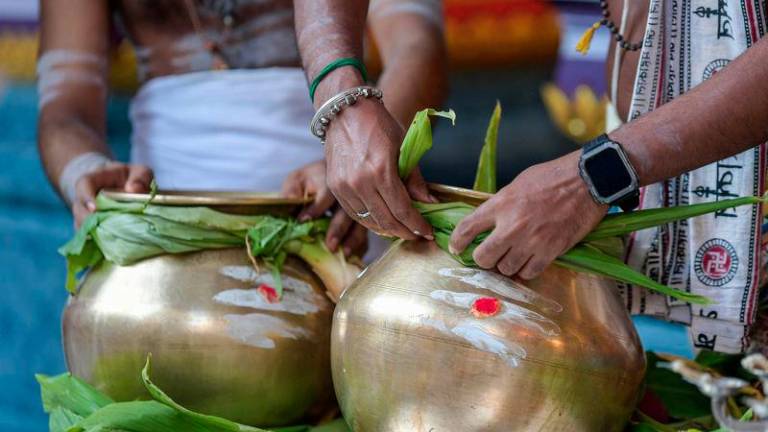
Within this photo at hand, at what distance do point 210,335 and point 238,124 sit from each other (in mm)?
731

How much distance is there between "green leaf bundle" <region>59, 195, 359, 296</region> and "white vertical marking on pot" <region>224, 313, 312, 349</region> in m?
0.05

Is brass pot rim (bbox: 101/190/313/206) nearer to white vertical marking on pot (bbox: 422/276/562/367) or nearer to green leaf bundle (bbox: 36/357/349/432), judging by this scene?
green leaf bundle (bbox: 36/357/349/432)

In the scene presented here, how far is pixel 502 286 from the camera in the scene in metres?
0.93

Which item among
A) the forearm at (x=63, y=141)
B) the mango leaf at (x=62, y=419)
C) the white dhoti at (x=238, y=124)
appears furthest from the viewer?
the white dhoti at (x=238, y=124)

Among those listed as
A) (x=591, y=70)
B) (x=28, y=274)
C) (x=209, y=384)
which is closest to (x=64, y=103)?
(x=209, y=384)

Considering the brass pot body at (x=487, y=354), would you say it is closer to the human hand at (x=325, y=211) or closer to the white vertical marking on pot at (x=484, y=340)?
the white vertical marking on pot at (x=484, y=340)

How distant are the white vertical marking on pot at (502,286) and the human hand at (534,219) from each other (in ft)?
0.04

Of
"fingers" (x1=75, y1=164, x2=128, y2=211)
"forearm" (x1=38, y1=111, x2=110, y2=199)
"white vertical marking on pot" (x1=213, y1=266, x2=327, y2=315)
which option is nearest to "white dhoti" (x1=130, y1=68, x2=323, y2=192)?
"forearm" (x1=38, y1=111, x2=110, y2=199)

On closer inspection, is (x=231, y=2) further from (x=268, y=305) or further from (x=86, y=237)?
(x=268, y=305)

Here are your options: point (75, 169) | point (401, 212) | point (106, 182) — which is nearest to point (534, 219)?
point (401, 212)

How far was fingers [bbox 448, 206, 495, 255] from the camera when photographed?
92 centimetres

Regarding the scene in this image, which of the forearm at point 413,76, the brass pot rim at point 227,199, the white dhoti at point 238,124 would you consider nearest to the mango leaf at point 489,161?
the brass pot rim at point 227,199

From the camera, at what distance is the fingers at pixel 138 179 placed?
1291mm

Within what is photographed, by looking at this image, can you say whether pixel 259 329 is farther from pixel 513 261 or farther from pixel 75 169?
pixel 75 169
